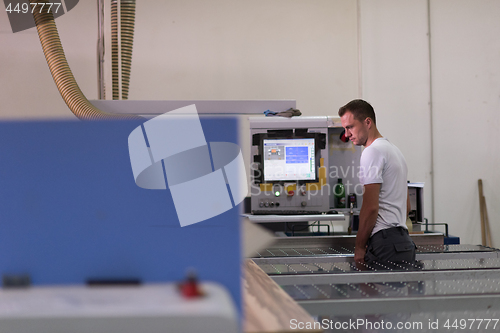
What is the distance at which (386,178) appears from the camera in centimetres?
216

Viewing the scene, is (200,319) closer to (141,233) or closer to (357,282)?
(141,233)

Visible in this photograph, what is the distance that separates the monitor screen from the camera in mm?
3412

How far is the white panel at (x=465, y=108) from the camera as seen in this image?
15.8 ft

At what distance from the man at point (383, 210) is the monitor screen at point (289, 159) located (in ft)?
3.96

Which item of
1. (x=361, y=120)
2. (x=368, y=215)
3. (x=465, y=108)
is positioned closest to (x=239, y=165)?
(x=368, y=215)

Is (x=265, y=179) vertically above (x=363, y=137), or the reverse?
(x=363, y=137)

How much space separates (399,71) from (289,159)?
2217 millimetres

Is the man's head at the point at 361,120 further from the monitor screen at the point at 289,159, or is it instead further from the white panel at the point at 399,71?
the white panel at the point at 399,71

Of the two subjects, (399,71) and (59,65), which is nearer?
(59,65)

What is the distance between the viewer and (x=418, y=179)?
4.86 metres

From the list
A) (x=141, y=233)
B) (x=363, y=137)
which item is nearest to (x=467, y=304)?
(x=363, y=137)

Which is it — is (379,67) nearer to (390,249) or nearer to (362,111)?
(362,111)

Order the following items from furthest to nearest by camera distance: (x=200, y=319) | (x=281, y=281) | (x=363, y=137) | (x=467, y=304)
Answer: (x=363, y=137) → (x=281, y=281) → (x=467, y=304) → (x=200, y=319)

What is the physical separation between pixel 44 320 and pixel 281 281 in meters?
1.20
